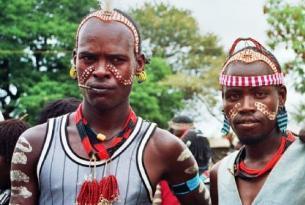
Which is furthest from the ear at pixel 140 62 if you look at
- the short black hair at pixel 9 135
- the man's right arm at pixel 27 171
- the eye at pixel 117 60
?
the short black hair at pixel 9 135

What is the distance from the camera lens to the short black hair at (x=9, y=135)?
16.4 feet

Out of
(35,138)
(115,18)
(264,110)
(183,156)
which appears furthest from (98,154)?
(264,110)

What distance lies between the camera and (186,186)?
12.5 ft

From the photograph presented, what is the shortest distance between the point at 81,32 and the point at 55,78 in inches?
1086

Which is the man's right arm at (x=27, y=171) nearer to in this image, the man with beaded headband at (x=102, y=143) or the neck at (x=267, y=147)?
the man with beaded headband at (x=102, y=143)

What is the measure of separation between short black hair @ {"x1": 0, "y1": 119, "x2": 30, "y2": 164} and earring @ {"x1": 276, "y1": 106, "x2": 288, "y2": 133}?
2.00 meters

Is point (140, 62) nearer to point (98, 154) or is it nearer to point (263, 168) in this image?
point (98, 154)

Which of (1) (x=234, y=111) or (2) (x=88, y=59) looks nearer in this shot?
(2) (x=88, y=59)

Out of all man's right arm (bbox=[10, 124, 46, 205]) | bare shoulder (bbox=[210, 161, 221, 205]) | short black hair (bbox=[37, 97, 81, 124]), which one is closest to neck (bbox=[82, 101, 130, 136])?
man's right arm (bbox=[10, 124, 46, 205])

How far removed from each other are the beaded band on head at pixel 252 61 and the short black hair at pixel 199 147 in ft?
12.9

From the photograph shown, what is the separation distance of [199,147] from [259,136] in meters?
4.41

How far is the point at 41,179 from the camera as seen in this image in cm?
358

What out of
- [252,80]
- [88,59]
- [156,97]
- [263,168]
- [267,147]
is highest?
[88,59]

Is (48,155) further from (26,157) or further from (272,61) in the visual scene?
(272,61)
